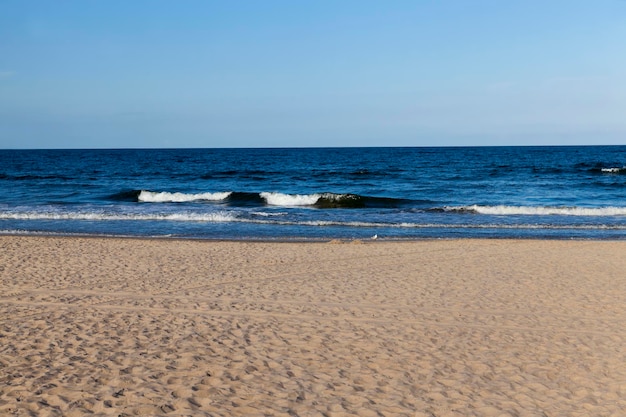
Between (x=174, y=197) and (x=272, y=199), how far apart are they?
18.3 feet

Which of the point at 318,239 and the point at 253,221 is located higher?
the point at 253,221

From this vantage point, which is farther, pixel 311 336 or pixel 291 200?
pixel 291 200

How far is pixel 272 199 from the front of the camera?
108 feet

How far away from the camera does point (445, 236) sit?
19281 millimetres

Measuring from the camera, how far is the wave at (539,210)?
2569cm

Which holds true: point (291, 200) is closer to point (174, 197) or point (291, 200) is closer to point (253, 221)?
point (174, 197)

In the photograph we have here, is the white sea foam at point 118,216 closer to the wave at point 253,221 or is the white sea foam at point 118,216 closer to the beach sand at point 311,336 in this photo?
the wave at point 253,221

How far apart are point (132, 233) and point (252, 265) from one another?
26.5 feet

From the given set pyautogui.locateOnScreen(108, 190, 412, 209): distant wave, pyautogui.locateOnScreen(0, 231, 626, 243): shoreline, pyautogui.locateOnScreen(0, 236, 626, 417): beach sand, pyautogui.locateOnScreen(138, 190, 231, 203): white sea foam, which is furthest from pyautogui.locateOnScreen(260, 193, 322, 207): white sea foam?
pyautogui.locateOnScreen(0, 236, 626, 417): beach sand

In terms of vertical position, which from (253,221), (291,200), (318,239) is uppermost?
(291,200)

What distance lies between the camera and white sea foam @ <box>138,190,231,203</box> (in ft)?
109

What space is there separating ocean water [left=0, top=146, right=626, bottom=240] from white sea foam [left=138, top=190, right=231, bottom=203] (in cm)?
6

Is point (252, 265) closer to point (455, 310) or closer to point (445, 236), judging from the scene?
point (455, 310)

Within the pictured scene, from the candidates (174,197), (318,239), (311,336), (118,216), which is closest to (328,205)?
(174,197)
